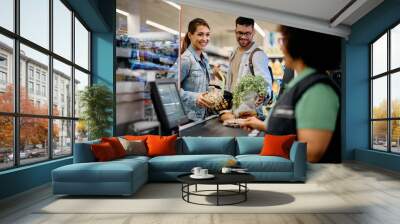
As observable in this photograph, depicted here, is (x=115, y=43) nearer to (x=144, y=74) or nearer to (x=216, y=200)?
(x=144, y=74)

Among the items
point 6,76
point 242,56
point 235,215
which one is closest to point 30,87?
point 6,76

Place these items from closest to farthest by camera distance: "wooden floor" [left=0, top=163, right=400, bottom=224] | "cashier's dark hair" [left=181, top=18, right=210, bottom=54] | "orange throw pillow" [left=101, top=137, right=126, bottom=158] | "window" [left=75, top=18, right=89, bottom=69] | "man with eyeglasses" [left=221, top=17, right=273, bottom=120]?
1. "wooden floor" [left=0, top=163, right=400, bottom=224]
2. "orange throw pillow" [left=101, top=137, right=126, bottom=158]
3. "window" [left=75, top=18, right=89, bottom=69]
4. "man with eyeglasses" [left=221, top=17, right=273, bottom=120]
5. "cashier's dark hair" [left=181, top=18, right=210, bottom=54]

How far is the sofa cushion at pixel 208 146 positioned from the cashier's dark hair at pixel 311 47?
3516 mm

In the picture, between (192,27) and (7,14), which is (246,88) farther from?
(192,27)

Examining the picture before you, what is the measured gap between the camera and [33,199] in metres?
3.48

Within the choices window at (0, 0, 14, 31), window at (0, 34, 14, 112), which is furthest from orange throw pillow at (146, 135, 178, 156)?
window at (0, 0, 14, 31)

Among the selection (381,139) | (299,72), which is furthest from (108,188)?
A: (381,139)

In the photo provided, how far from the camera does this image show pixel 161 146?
4.78m

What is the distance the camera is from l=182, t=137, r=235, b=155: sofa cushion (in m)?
4.89

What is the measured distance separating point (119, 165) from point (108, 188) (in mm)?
246

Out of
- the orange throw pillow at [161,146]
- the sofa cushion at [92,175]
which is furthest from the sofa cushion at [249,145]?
the sofa cushion at [92,175]

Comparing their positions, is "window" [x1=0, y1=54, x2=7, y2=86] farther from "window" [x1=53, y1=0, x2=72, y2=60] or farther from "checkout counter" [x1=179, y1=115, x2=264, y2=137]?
"checkout counter" [x1=179, y1=115, x2=264, y2=137]

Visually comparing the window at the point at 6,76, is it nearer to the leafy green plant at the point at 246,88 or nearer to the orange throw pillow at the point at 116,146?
the orange throw pillow at the point at 116,146

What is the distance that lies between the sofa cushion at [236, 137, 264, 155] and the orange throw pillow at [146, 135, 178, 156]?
796 millimetres
